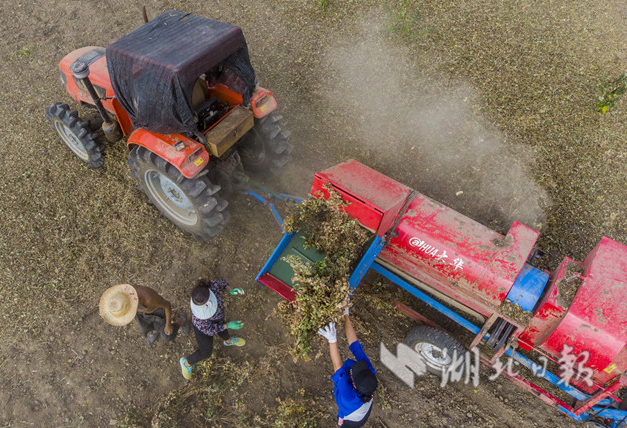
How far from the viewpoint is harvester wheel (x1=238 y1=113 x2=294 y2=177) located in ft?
16.7

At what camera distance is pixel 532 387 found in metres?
4.15

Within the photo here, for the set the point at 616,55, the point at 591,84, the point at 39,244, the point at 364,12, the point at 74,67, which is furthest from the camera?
the point at 364,12

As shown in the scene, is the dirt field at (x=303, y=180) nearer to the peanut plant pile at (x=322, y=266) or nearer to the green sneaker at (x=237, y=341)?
the green sneaker at (x=237, y=341)

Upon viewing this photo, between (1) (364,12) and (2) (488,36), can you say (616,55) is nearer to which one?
(2) (488,36)

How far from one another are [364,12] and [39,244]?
710 cm

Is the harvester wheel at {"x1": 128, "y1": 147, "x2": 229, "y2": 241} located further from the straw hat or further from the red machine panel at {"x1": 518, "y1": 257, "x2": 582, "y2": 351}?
the red machine panel at {"x1": 518, "y1": 257, "x2": 582, "y2": 351}

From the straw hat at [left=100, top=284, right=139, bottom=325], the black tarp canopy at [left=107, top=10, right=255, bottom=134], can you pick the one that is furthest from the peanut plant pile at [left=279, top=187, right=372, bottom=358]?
the black tarp canopy at [left=107, top=10, right=255, bottom=134]

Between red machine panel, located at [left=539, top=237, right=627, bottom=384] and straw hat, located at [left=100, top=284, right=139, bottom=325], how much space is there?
407 cm

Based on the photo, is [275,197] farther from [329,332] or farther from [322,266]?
[329,332]

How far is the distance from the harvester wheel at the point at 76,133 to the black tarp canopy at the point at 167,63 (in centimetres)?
166

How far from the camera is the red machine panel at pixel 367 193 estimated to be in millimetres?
4004

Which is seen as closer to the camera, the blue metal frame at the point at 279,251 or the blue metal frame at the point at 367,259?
the blue metal frame at the point at 367,259

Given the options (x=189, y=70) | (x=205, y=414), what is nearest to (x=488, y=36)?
(x=189, y=70)

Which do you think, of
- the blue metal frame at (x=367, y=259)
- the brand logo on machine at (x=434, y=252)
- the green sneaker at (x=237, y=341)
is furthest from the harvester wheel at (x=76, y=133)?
the brand logo on machine at (x=434, y=252)
